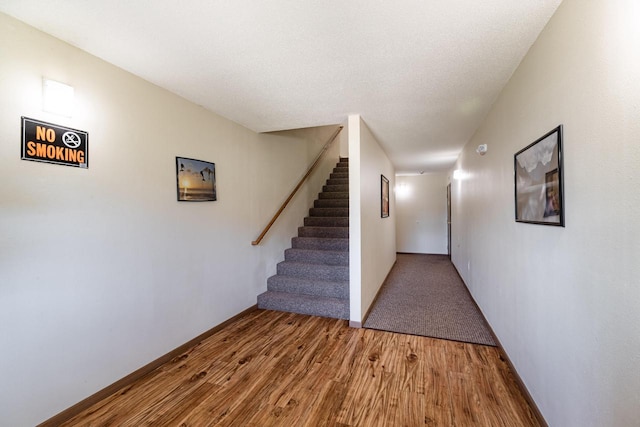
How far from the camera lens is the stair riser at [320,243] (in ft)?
13.1

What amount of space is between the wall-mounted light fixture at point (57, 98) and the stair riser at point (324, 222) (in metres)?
3.49

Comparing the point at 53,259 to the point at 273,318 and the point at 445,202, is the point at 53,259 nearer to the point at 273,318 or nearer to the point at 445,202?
the point at 273,318

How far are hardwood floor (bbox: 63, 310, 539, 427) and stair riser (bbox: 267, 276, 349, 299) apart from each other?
2.42ft

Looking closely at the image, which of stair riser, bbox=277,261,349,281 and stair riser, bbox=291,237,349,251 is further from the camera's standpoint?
stair riser, bbox=291,237,349,251

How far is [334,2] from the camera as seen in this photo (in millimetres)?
1367

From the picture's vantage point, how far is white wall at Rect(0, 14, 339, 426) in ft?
4.88

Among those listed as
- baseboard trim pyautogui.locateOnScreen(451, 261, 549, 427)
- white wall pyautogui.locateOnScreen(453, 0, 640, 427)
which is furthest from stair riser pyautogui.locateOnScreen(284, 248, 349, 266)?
white wall pyautogui.locateOnScreen(453, 0, 640, 427)

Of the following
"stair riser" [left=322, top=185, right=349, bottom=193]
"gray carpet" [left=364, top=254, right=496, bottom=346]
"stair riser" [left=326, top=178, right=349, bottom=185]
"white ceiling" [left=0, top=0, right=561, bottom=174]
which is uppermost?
"white ceiling" [left=0, top=0, right=561, bottom=174]

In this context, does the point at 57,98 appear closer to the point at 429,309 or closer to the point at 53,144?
the point at 53,144

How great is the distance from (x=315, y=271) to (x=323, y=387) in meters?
1.85

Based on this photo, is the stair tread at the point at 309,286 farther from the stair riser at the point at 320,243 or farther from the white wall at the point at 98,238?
the white wall at the point at 98,238

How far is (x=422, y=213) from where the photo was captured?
773cm

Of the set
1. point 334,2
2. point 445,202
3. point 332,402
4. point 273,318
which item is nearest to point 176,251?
point 273,318

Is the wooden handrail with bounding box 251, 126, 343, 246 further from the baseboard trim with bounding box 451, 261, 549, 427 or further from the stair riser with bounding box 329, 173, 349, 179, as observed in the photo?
the baseboard trim with bounding box 451, 261, 549, 427
